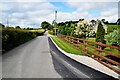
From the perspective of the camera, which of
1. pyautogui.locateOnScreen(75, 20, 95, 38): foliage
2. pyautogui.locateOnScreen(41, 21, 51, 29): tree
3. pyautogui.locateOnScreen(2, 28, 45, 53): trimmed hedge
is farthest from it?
A: pyautogui.locateOnScreen(41, 21, 51, 29): tree

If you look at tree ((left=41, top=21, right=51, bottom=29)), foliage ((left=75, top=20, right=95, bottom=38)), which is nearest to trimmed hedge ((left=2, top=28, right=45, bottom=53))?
foliage ((left=75, top=20, right=95, bottom=38))

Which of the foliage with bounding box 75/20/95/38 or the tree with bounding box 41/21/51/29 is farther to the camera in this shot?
the tree with bounding box 41/21/51/29

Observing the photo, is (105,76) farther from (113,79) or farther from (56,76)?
(56,76)

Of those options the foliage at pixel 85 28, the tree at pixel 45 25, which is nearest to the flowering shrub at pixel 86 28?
the foliage at pixel 85 28

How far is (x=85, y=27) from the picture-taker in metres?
11.6

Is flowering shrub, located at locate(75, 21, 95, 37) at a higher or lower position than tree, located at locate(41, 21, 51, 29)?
lower

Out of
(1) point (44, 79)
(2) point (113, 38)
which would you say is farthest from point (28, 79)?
(2) point (113, 38)

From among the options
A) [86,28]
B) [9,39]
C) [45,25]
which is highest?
[45,25]

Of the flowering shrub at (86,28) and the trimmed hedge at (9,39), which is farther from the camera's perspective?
the flowering shrub at (86,28)

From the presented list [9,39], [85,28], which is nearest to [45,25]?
[85,28]

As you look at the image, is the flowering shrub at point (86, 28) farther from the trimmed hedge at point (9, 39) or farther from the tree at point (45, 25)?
the tree at point (45, 25)

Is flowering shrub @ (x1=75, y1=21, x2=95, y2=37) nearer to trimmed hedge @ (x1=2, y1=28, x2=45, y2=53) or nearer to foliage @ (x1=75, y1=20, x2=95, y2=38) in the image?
foliage @ (x1=75, y1=20, x2=95, y2=38)

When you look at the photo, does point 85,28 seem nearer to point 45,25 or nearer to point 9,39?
point 9,39

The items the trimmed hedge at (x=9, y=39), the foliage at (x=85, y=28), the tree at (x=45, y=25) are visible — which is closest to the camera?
the trimmed hedge at (x=9, y=39)
